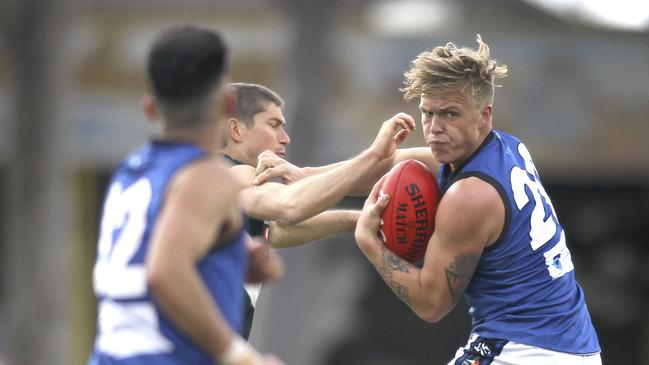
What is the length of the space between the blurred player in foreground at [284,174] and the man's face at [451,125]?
217mm

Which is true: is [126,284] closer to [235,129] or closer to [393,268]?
[393,268]

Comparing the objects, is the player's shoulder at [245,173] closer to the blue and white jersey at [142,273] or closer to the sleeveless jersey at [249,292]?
the sleeveless jersey at [249,292]

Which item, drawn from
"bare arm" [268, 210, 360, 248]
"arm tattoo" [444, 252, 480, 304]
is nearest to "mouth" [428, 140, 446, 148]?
"arm tattoo" [444, 252, 480, 304]

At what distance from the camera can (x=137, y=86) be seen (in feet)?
70.7

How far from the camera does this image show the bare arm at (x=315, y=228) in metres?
7.19

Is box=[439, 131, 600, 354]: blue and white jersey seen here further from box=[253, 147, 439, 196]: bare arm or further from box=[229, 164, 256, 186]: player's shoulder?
box=[229, 164, 256, 186]: player's shoulder

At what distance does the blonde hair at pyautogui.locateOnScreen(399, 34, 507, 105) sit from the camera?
252 inches

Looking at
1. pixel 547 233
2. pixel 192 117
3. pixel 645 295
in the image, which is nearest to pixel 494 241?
pixel 547 233

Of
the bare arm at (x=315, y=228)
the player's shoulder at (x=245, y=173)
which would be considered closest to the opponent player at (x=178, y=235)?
the player's shoulder at (x=245, y=173)

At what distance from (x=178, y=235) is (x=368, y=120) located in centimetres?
1698

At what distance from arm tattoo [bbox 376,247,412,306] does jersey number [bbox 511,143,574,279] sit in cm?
59

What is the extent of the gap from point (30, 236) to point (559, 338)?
12.4m

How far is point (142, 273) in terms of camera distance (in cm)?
454

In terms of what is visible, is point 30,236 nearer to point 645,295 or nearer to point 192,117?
point 645,295
